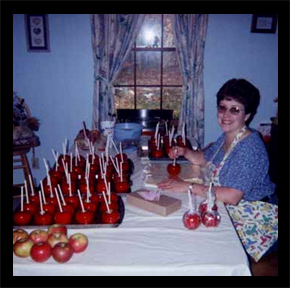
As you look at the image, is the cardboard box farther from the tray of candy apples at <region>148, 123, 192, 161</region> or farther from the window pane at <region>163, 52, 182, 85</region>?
the window pane at <region>163, 52, 182, 85</region>

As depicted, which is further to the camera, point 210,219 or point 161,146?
point 161,146

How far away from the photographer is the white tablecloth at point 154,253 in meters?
1.30

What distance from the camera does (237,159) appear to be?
6.53ft

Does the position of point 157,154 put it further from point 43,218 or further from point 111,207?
point 43,218

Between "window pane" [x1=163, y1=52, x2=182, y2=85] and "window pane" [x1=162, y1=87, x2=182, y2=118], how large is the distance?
98 millimetres

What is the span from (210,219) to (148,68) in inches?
129

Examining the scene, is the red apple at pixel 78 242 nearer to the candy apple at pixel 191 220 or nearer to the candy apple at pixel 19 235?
the candy apple at pixel 19 235

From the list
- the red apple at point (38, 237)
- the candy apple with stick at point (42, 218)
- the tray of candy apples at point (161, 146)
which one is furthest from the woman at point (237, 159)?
the red apple at point (38, 237)

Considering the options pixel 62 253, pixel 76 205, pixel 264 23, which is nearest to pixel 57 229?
pixel 62 253

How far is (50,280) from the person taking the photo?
1315 mm

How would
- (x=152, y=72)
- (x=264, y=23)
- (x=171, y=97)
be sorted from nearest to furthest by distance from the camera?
(x=264, y=23), (x=152, y=72), (x=171, y=97)

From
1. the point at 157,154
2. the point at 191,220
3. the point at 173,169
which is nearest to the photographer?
the point at 191,220

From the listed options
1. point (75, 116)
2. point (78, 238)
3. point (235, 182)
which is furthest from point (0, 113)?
point (75, 116)

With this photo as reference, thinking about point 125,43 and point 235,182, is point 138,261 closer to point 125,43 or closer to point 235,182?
point 235,182
